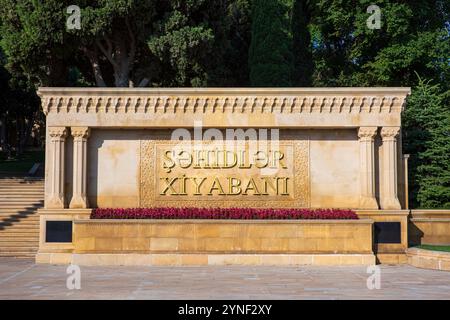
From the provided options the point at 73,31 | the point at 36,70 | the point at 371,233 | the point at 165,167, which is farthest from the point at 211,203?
the point at 36,70

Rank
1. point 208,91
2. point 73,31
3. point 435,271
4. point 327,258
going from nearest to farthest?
1. point 435,271
2. point 327,258
3. point 208,91
4. point 73,31

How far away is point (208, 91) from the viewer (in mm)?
20719

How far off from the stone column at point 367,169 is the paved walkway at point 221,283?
2.61 m

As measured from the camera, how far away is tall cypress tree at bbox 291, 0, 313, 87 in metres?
39.5

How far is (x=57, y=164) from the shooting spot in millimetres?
20766

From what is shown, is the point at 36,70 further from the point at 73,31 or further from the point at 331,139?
the point at 331,139

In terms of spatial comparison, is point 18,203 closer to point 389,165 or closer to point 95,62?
point 95,62

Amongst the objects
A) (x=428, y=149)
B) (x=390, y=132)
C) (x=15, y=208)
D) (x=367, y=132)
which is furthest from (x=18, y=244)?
(x=428, y=149)

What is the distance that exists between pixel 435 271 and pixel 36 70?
23734 mm

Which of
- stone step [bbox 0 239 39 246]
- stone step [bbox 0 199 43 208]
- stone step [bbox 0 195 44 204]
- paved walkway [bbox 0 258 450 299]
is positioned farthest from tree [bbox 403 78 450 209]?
stone step [bbox 0 195 44 204]

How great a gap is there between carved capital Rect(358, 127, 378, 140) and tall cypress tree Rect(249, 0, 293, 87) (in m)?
13.9

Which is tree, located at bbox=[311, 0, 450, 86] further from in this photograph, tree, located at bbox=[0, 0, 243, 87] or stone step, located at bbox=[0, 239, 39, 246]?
stone step, located at bbox=[0, 239, 39, 246]

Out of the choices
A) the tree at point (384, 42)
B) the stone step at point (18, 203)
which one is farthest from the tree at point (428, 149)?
the stone step at point (18, 203)

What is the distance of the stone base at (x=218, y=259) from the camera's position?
19.3 meters
